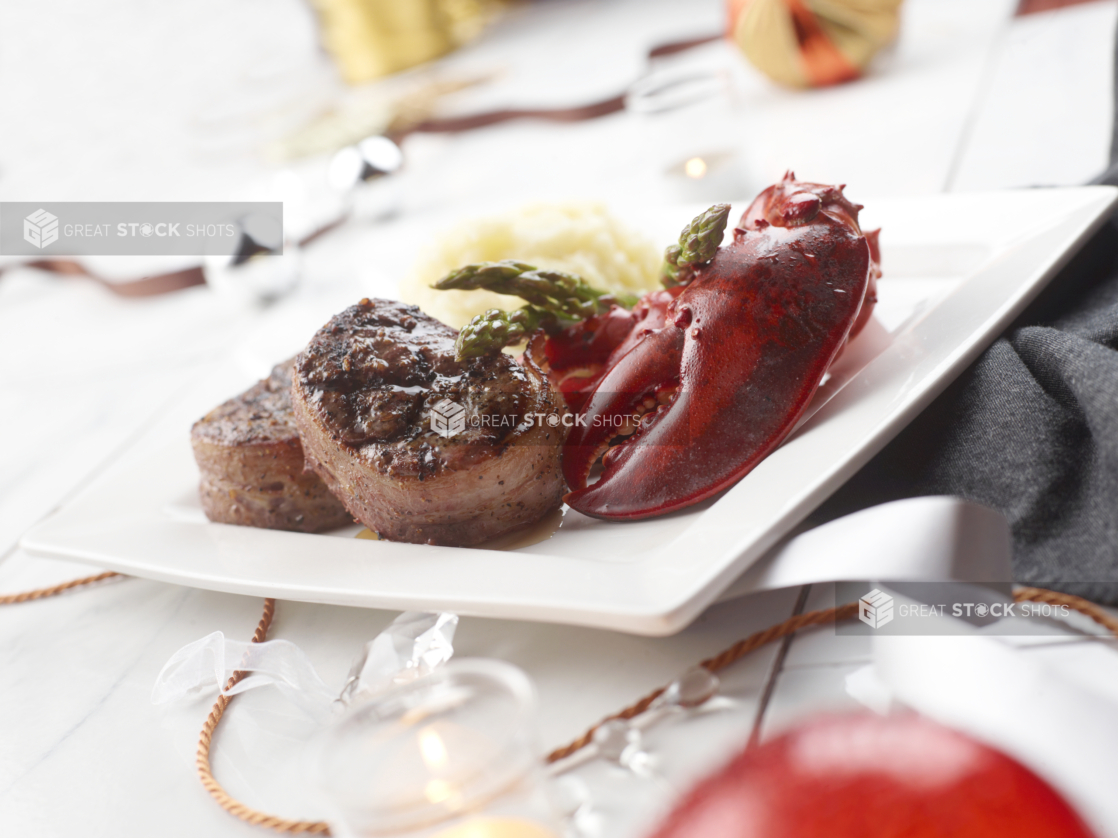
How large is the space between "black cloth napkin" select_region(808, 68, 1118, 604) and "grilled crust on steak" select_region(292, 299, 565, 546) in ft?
1.55

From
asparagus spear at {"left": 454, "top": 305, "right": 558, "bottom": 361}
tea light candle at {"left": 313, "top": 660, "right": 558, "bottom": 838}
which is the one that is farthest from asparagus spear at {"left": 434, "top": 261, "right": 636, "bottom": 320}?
tea light candle at {"left": 313, "top": 660, "right": 558, "bottom": 838}

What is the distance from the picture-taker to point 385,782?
0.92 m

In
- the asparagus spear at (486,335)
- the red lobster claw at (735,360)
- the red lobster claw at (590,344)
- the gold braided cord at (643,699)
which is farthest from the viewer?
the red lobster claw at (590,344)

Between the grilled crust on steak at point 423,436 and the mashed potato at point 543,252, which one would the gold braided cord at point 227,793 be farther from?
the mashed potato at point 543,252

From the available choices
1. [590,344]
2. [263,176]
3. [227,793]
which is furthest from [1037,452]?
[263,176]

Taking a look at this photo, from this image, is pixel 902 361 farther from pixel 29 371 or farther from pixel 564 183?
pixel 29 371

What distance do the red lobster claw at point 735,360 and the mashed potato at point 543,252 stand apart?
2.21ft

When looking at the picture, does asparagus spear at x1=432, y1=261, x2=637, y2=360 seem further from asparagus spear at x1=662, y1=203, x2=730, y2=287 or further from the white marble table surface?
the white marble table surface

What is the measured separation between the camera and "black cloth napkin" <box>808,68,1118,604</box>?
1118mm

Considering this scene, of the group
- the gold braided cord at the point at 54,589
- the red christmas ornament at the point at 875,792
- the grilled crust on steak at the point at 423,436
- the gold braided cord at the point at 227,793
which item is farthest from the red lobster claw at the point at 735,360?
the gold braided cord at the point at 54,589

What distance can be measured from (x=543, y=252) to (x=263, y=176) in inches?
158

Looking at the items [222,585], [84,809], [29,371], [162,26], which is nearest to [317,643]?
[222,585]

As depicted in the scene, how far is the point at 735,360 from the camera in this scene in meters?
1.42

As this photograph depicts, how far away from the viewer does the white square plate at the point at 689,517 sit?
1181 mm
